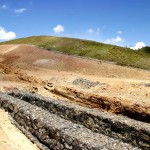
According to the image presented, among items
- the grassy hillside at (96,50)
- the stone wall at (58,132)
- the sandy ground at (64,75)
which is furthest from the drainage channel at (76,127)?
the grassy hillside at (96,50)

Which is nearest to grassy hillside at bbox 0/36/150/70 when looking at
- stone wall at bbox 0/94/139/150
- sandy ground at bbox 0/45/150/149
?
sandy ground at bbox 0/45/150/149

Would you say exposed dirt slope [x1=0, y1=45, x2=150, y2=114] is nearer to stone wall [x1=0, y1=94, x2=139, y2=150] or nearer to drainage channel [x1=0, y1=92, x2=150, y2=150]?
drainage channel [x1=0, y1=92, x2=150, y2=150]

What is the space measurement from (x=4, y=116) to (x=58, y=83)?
1257 cm

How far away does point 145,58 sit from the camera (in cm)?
5334

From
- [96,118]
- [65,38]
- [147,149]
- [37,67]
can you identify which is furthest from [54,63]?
[147,149]

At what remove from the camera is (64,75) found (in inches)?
1793

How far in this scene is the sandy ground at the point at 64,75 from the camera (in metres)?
36.2

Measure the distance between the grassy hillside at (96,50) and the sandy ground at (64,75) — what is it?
2817 mm

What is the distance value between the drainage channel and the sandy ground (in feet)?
17.8

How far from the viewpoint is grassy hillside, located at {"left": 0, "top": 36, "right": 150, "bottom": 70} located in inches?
2066

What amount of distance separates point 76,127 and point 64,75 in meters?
24.1

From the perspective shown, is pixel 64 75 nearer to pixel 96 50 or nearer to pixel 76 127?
pixel 96 50

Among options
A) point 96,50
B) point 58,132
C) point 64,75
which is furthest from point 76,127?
point 96,50

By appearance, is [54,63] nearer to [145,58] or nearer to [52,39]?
[145,58]
